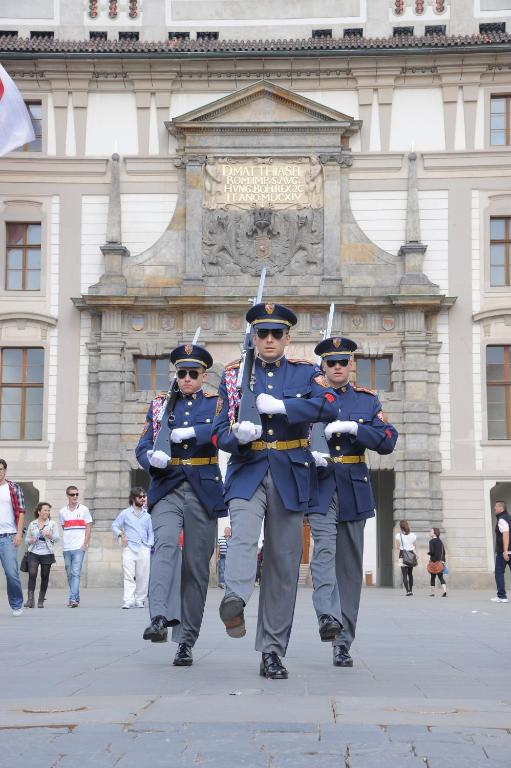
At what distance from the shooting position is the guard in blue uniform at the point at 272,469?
339 inches

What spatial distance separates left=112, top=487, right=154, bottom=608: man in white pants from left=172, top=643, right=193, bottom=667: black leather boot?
1140 cm

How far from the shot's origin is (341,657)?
959 cm

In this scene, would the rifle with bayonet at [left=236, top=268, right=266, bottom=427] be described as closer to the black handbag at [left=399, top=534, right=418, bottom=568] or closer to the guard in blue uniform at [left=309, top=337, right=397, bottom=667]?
the guard in blue uniform at [left=309, top=337, right=397, bottom=667]

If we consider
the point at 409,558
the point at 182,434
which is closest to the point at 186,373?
the point at 182,434

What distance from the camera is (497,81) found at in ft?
111

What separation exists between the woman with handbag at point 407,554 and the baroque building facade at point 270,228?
8.08 feet

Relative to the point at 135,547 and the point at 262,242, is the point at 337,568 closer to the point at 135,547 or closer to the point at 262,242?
the point at 135,547

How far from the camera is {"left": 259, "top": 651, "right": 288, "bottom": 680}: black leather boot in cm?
841

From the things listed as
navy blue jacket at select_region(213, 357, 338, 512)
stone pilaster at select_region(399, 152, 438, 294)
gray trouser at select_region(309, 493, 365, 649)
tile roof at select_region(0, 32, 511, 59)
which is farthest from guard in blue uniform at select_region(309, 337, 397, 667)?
tile roof at select_region(0, 32, 511, 59)

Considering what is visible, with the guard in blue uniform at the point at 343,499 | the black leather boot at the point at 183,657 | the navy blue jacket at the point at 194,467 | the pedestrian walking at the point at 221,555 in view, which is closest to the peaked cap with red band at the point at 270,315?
the guard in blue uniform at the point at 343,499

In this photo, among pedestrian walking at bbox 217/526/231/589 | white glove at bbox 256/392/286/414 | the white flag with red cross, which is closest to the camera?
white glove at bbox 256/392/286/414

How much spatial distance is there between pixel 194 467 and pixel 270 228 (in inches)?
944

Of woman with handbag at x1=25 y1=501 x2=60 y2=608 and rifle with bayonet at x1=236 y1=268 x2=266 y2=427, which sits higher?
rifle with bayonet at x1=236 y1=268 x2=266 y2=427

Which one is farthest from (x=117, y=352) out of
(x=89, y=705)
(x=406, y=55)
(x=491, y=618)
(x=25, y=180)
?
(x=89, y=705)
